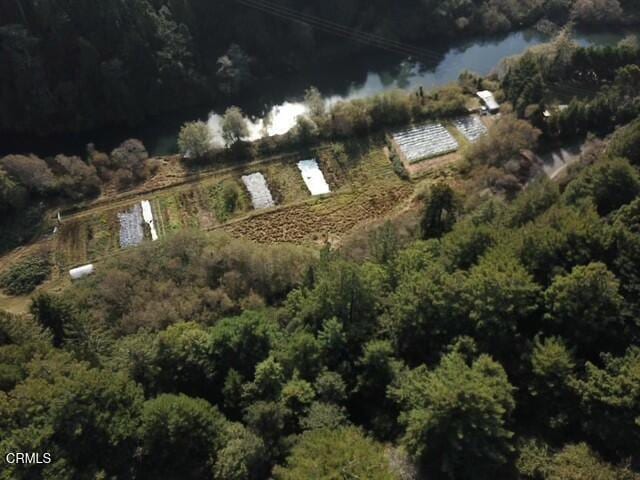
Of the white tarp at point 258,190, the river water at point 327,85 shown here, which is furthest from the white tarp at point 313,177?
the river water at point 327,85

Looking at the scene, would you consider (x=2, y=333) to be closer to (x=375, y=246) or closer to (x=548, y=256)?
(x=375, y=246)

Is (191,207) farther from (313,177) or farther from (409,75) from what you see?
A: (409,75)

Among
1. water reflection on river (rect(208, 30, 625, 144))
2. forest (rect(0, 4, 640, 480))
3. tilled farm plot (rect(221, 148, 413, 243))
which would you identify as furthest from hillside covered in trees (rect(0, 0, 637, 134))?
forest (rect(0, 4, 640, 480))

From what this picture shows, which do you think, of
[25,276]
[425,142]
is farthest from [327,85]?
[25,276]

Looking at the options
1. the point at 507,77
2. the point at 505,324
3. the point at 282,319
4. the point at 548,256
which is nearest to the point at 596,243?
the point at 548,256

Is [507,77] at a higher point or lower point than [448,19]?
lower

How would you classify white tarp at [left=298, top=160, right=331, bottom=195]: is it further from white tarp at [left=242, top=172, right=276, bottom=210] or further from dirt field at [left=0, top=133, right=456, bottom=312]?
white tarp at [left=242, top=172, right=276, bottom=210]
